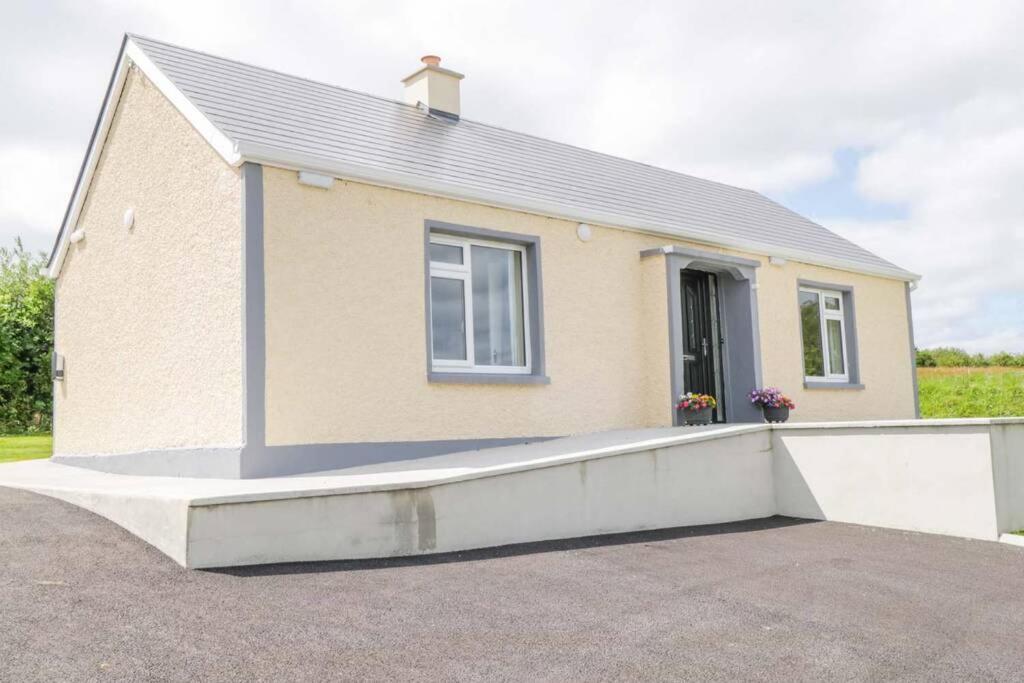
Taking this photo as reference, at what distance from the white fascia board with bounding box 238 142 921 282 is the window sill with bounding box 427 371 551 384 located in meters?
2.00

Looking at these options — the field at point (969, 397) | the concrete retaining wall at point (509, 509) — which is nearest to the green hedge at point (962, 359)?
the field at point (969, 397)

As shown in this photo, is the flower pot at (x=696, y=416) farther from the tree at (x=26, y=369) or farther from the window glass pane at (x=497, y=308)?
the tree at (x=26, y=369)

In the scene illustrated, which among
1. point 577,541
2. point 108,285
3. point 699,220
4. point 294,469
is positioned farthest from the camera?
point 699,220

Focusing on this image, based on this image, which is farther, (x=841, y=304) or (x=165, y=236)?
(x=841, y=304)

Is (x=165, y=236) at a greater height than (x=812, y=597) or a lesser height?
greater

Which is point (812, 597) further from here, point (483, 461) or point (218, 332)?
point (218, 332)

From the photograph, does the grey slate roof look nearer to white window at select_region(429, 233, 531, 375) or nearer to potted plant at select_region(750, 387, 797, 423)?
white window at select_region(429, 233, 531, 375)

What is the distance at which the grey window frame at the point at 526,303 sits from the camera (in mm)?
Answer: 9289

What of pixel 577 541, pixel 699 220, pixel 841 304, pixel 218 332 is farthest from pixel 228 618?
pixel 841 304

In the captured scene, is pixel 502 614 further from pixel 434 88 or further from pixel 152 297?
pixel 434 88

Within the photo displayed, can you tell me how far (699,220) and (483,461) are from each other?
21.8 ft

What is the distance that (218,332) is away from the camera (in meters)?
8.44

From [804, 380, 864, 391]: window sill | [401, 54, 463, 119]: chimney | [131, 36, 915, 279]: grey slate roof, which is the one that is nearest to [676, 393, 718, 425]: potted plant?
[131, 36, 915, 279]: grey slate roof

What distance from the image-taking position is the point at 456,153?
1108 centimetres
